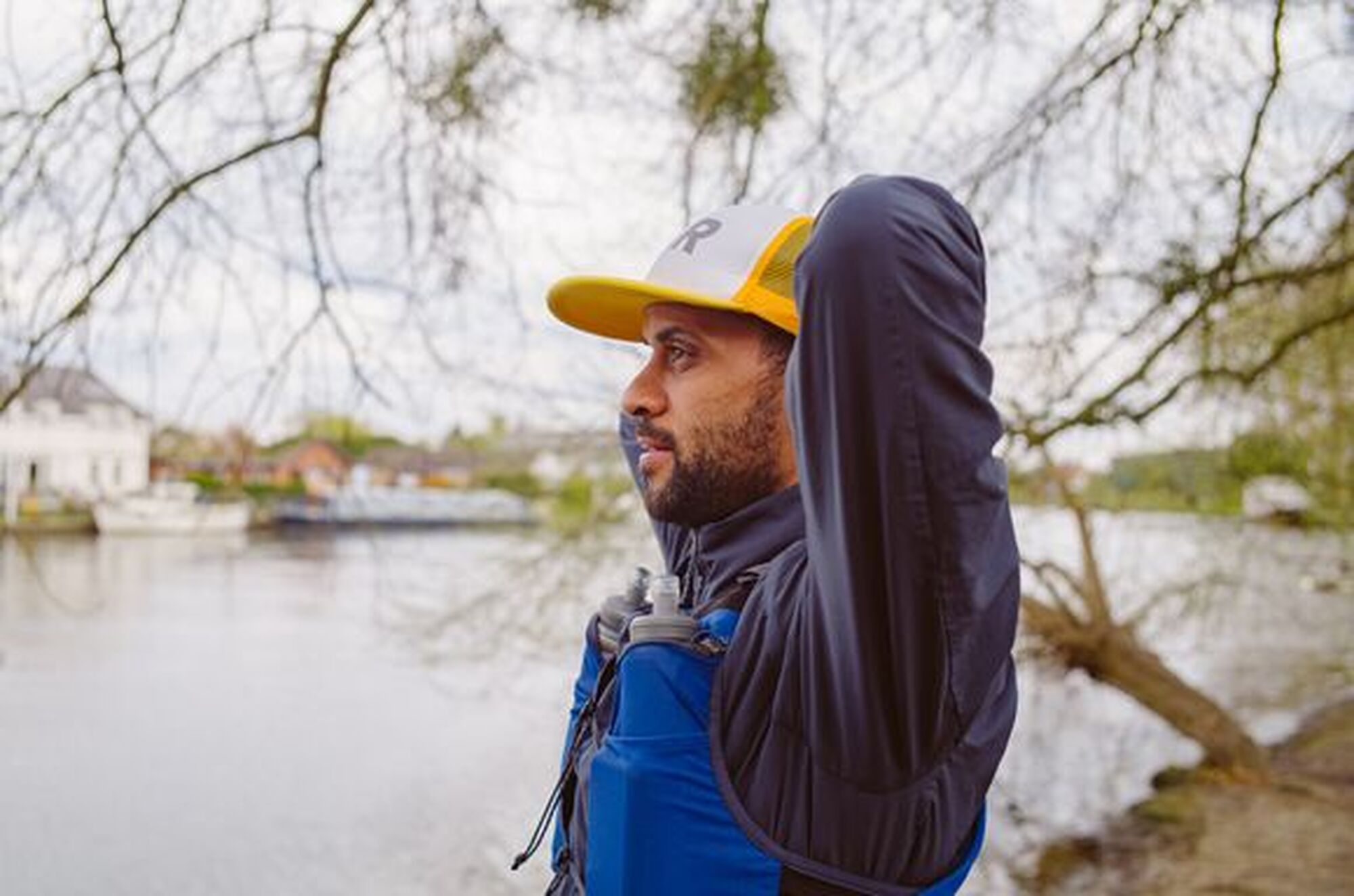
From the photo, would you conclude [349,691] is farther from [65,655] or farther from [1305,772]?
[1305,772]

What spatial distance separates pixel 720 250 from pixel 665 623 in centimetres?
28

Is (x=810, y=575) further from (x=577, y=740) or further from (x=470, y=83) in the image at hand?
(x=470, y=83)

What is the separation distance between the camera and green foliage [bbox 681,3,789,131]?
3410 mm

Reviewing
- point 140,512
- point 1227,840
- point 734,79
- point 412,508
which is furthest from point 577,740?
point 140,512

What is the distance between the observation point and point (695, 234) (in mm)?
1035

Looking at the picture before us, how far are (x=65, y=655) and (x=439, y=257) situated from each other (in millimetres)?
12704

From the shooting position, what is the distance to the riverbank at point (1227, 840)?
6137 mm

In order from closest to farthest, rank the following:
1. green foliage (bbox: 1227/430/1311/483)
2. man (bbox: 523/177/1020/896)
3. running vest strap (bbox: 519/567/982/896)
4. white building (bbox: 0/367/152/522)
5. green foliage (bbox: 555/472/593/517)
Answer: man (bbox: 523/177/1020/896) → running vest strap (bbox: 519/567/982/896) → green foliage (bbox: 555/472/593/517) → green foliage (bbox: 1227/430/1311/483) → white building (bbox: 0/367/152/522)

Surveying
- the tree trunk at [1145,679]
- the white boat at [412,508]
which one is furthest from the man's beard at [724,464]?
the tree trunk at [1145,679]

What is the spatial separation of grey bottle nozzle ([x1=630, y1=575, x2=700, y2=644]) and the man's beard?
0.08m

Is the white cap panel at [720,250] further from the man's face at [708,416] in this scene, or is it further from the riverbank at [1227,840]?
the riverbank at [1227,840]

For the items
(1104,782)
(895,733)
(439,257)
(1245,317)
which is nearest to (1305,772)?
(1104,782)

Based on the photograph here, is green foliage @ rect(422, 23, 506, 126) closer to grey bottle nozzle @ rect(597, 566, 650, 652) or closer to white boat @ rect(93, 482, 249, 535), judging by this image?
grey bottle nozzle @ rect(597, 566, 650, 652)

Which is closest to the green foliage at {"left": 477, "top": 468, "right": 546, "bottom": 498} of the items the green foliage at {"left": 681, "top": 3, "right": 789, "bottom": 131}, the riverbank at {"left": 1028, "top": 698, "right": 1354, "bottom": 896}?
the green foliage at {"left": 681, "top": 3, "right": 789, "bottom": 131}
